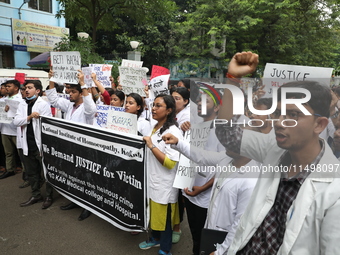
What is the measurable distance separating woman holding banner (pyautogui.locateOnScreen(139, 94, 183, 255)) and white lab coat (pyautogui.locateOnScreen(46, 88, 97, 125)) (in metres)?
1.38

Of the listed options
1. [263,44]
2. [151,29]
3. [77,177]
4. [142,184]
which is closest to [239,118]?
[142,184]

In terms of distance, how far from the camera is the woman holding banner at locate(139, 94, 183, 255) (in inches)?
99.9

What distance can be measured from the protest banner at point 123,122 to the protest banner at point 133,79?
4.23 ft

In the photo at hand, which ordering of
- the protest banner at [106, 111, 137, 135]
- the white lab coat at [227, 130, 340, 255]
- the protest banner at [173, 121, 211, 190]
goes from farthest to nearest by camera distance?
the protest banner at [106, 111, 137, 135]
the protest banner at [173, 121, 211, 190]
the white lab coat at [227, 130, 340, 255]

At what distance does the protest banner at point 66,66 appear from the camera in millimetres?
3852

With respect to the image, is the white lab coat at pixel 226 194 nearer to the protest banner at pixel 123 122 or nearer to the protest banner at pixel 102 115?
the protest banner at pixel 123 122

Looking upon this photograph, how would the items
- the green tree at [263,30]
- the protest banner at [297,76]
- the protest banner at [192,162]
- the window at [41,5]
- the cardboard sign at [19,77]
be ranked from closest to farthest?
the protest banner at [297,76] → the protest banner at [192,162] → the cardboard sign at [19,77] → the window at [41,5] → the green tree at [263,30]

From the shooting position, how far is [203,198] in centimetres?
252

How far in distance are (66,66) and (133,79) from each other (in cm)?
108

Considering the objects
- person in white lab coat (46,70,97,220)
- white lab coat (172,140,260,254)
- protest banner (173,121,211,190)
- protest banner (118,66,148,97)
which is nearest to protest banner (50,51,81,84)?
person in white lab coat (46,70,97,220)

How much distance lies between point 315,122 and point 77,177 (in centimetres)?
294

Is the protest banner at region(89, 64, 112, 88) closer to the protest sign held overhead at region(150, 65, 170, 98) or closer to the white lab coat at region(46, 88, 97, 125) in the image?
the white lab coat at region(46, 88, 97, 125)

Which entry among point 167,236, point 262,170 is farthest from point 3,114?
point 262,170

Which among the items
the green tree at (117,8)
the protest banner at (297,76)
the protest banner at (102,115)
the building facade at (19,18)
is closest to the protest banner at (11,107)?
the protest banner at (102,115)
